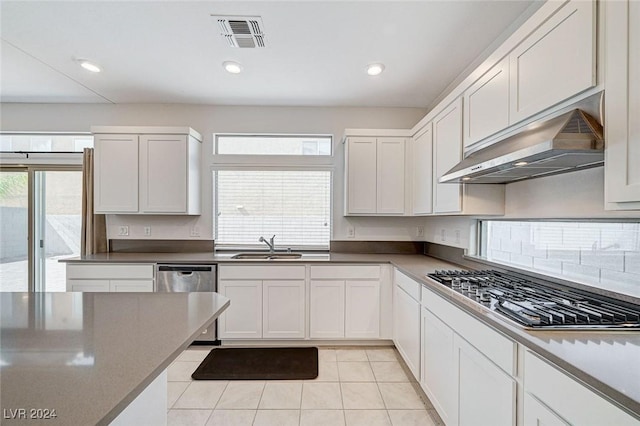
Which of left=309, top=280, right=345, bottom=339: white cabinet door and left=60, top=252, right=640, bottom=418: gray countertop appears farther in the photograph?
left=309, top=280, right=345, bottom=339: white cabinet door

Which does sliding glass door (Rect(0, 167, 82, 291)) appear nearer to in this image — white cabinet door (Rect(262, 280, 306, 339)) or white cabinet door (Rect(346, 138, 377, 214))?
white cabinet door (Rect(262, 280, 306, 339))

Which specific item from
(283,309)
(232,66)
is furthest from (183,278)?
(232,66)

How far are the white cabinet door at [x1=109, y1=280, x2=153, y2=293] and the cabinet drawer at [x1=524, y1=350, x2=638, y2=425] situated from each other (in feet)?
10.3

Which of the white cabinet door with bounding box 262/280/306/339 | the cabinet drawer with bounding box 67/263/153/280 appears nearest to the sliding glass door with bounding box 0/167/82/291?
the cabinet drawer with bounding box 67/263/153/280

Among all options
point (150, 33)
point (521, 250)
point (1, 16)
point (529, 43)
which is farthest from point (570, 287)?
point (1, 16)

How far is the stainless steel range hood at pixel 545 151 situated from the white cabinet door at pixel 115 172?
3.27m

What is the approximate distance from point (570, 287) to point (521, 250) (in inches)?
18.8

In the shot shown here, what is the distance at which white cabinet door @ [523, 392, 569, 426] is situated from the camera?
959 millimetres

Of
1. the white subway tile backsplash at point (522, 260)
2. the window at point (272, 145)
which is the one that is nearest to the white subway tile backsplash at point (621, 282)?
the white subway tile backsplash at point (522, 260)

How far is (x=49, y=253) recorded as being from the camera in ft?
11.9

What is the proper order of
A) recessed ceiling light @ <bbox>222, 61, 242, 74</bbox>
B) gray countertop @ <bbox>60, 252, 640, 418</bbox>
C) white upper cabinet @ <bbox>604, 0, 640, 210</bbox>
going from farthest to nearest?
recessed ceiling light @ <bbox>222, 61, 242, 74</bbox> → white upper cabinet @ <bbox>604, 0, 640, 210</bbox> → gray countertop @ <bbox>60, 252, 640, 418</bbox>

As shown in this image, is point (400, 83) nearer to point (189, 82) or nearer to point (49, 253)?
point (189, 82)

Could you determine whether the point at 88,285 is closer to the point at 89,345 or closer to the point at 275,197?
the point at 275,197

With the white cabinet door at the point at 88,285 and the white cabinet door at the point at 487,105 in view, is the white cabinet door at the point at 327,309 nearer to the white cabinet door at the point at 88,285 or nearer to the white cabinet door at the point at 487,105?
the white cabinet door at the point at 487,105
